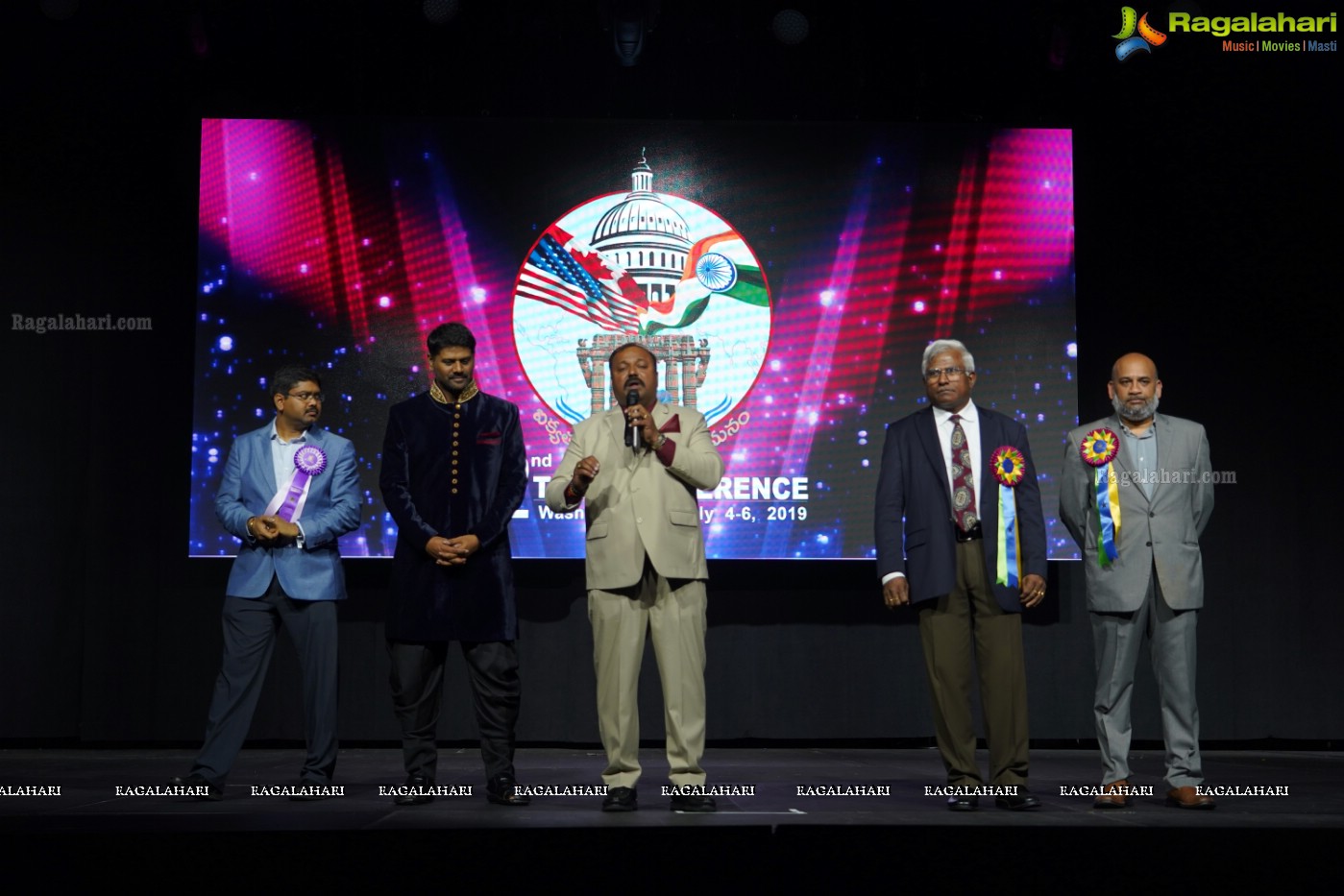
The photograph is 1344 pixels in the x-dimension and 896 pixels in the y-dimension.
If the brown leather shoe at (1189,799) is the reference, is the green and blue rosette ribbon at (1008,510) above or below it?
above

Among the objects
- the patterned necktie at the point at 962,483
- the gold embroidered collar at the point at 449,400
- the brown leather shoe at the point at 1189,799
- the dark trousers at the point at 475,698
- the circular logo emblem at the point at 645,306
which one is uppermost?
the circular logo emblem at the point at 645,306

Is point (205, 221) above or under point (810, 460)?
above

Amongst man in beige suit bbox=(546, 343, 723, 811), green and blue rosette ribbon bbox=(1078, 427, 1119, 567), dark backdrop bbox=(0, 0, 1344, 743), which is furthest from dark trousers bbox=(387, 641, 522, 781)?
dark backdrop bbox=(0, 0, 1344, 743)

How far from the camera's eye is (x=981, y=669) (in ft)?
12.8

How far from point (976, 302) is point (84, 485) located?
4168 mm

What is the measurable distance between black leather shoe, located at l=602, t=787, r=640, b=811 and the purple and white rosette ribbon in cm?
140

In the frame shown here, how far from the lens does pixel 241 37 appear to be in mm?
6148

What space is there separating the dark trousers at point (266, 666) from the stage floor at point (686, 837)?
0.18 meters

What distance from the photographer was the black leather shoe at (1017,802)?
12.1ft

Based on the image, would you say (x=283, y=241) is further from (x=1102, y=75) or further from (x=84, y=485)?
(x=1102, y=75)

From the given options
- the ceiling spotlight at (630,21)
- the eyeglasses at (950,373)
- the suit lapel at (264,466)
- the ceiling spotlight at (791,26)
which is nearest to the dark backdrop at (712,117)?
the ceiling spotlight at (791,26)

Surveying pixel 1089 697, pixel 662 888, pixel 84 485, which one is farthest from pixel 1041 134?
pixel 84 485

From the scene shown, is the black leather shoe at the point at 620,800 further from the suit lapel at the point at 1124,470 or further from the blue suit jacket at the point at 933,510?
the suit lapel at the point at 1124,470

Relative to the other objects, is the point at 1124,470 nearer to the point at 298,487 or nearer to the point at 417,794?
the point at 417,794
